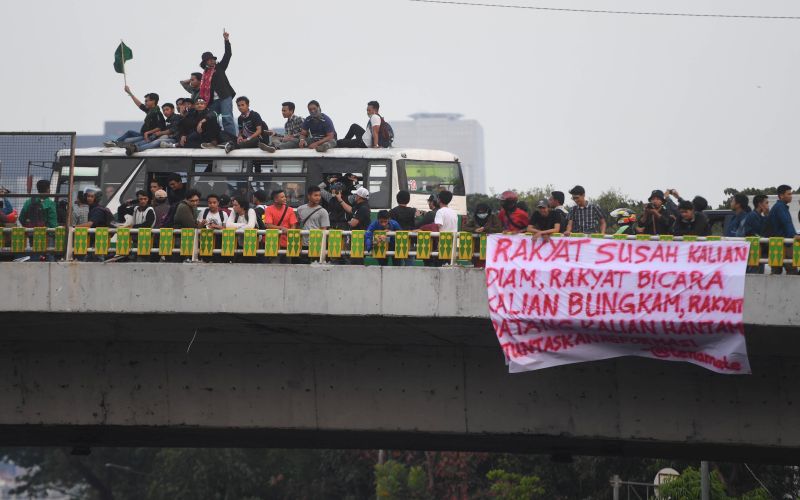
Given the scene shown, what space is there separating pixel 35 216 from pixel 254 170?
6382 millimetres

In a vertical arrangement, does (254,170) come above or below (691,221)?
above

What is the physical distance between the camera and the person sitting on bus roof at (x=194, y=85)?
77.2 feet

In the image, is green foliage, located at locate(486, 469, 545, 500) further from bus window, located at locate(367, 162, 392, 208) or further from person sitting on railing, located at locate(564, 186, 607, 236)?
person sitting on railing, located at locate(564, 186, 607, 236)

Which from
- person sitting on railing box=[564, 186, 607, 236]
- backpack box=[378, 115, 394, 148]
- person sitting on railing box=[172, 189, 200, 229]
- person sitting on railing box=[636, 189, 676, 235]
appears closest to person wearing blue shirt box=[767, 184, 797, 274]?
person sitting on railing box=[636, 189, 676, 235]

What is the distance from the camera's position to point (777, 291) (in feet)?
53.3

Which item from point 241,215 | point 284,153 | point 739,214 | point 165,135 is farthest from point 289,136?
point 739,214

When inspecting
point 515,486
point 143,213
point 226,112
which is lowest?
point 515,486

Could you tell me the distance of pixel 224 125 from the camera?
2422 cm

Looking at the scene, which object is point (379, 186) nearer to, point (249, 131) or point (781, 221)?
point (249, 131)

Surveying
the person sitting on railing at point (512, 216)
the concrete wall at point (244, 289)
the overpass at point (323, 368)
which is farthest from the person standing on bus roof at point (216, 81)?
the person sitting on railing at point (512, 216)

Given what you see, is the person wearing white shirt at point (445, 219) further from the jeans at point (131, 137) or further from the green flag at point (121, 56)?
the green flag at point (121, 56)

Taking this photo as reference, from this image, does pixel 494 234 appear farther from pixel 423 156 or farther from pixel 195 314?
pixel 423 156

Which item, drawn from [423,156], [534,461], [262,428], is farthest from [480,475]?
[262,428]

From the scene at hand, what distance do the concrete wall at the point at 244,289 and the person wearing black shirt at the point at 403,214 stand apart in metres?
2.38
